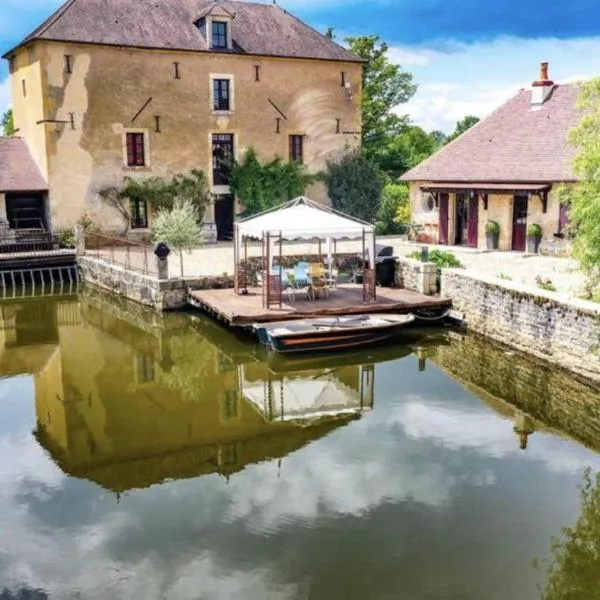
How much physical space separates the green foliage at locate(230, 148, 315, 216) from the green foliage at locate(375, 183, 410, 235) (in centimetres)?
394

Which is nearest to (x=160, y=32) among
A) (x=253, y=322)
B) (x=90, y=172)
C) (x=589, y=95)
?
(x=90, y=172)

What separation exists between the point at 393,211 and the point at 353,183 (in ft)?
11.3

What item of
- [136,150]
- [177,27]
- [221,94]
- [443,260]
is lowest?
[443,260]

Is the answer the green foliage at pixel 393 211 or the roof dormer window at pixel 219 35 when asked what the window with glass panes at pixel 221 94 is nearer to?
the roof dormer window at pixel 219 35

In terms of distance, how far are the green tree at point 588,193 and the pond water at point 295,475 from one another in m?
2.09

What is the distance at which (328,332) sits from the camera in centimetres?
1410

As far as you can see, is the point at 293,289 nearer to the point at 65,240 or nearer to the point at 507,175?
the point at 507,175

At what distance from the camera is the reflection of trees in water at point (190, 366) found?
41.2ft

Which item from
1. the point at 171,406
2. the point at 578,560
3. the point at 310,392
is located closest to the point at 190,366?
the point at 171,406

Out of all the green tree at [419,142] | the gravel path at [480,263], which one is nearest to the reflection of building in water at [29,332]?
the gravel path at [480,263]

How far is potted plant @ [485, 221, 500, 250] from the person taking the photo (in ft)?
72.7

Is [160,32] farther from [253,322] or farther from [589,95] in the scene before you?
[589,95]

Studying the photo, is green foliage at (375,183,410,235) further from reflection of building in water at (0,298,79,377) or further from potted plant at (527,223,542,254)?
reflection of building in water at (0,298,79,377)

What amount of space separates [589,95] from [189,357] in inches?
358
